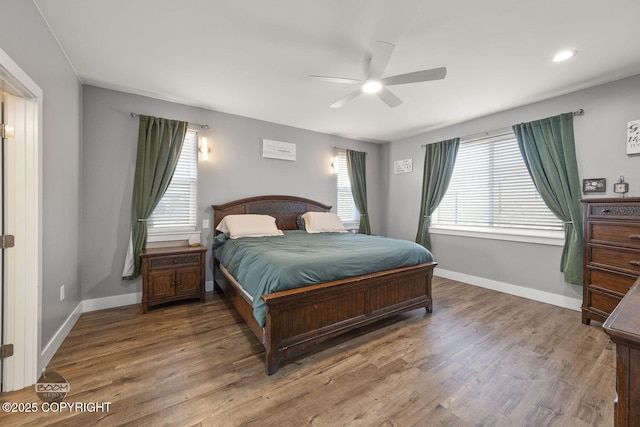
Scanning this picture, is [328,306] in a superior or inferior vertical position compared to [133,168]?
inferior

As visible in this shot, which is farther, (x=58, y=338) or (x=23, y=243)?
(x=58, y=338)

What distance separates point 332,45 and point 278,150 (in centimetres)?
223

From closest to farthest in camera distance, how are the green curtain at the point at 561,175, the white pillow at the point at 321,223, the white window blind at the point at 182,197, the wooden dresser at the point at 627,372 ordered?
the wooden dresser at the point at 627,372 < the green curtain at the point at 561,175 < the white window blind at the point at 182,197 < the white pillow at the point at 321,223

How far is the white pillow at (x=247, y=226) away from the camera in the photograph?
3.36 meters

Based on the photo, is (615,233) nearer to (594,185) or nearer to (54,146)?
(594,185)

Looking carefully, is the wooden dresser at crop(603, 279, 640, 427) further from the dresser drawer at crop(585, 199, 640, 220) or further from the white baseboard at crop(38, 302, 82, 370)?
the white baseboard at crop(38, 302, 82, 370)

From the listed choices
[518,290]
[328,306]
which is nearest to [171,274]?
[328,306]

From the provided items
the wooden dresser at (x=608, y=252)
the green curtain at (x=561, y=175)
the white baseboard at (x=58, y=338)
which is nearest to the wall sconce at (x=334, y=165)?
the green curtain at (x=561, y=175)

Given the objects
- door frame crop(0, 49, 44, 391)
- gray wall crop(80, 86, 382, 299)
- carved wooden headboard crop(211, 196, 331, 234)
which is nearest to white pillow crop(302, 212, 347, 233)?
carved wooden headboard crop(211, 196, 331, 234)

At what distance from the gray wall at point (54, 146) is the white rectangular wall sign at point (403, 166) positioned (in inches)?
194

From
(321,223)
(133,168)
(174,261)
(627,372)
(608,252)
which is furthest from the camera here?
(321,223)

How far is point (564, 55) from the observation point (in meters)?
2.32

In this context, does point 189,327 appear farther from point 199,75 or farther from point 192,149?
point 199,75

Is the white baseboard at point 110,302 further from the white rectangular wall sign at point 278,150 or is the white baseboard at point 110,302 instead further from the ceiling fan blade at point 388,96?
the ceiling fan blade at point 388,96
